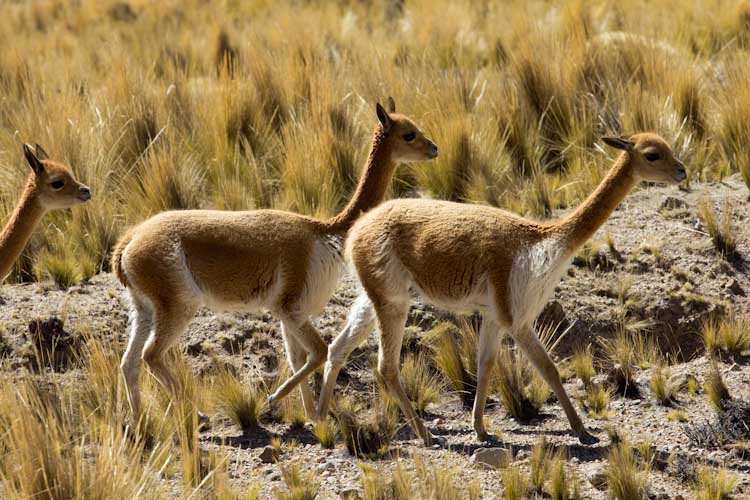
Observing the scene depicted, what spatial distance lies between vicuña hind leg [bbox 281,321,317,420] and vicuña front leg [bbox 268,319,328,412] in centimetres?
5

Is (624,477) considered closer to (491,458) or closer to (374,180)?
(491,458)

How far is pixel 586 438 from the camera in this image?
581 cm

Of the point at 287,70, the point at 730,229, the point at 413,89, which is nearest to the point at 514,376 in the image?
the point at 730,229

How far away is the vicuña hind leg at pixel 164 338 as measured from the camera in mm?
5871

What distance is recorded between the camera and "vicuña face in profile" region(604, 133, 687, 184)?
593 centimetres

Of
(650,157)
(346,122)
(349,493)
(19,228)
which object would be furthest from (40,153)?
(650,157)

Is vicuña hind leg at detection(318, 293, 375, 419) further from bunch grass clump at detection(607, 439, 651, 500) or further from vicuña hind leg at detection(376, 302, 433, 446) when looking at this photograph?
bunch grass clump at detection(607, 439, 651, 500)

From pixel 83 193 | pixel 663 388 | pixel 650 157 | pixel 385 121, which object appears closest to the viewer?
pixel 650 157

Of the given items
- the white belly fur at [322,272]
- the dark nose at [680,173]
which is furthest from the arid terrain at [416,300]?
the dark nose at [680,173]

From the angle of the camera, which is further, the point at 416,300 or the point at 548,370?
the point at 416,300

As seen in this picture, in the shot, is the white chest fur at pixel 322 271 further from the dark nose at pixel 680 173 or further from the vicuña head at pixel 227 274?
the dark nose at pixel 680 173

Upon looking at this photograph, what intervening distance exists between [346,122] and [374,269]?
369 cm

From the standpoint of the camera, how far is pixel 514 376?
21.2 ft

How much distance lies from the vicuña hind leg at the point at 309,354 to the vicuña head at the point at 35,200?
1489 mm
